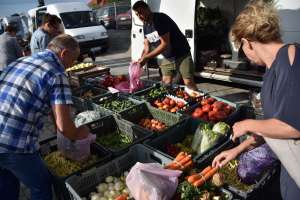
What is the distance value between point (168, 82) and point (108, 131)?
5.96 ft

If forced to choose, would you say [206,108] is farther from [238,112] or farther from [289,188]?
[289,188]

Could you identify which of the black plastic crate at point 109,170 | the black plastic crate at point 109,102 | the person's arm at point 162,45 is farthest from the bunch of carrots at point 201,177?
the person's arm at point 162,45

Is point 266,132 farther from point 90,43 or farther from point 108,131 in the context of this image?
point 90,43

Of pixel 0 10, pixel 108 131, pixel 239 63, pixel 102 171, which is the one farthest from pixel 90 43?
pixel 0 10

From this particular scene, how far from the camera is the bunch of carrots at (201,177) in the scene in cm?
300

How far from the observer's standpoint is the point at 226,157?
8.98 ft

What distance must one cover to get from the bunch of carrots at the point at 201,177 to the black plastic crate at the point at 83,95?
3.05m

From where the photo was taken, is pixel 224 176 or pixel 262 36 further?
pixel 224 176

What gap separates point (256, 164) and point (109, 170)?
1.56 metres

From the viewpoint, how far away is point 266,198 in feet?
11.1

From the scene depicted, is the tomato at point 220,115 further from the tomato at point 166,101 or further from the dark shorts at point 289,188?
the dark shorts at point 289,188

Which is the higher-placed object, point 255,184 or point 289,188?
point 289,188

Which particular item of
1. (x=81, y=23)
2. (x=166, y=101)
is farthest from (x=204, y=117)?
(x=81, y=23)

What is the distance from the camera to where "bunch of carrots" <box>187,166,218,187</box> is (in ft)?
9.85
